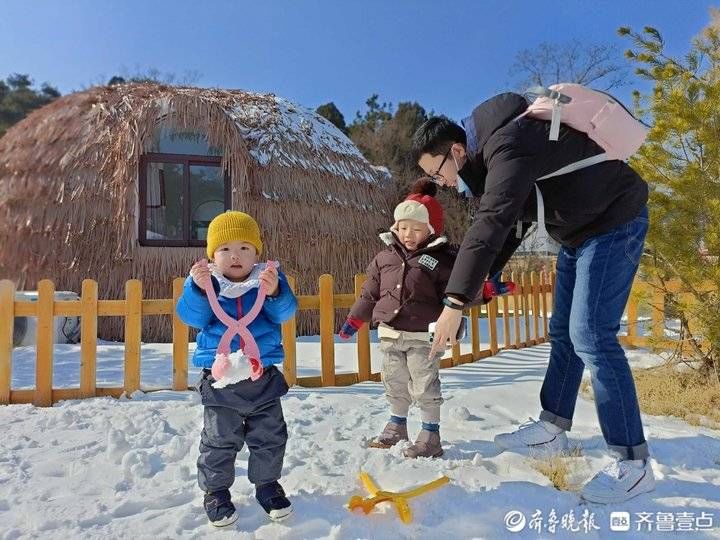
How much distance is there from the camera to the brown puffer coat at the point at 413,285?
2730 mm

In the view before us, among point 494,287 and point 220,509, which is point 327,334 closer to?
point 494,287

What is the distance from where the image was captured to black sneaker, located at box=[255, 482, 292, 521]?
74.3 inches

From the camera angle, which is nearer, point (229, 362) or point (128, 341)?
point (229, 362)

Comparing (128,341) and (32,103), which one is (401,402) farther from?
(32,103)

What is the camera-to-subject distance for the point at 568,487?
211 centimetres

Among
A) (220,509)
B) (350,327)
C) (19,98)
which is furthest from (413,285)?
(19,98)

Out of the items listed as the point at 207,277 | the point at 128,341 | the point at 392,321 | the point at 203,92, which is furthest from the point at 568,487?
the point at 203,92

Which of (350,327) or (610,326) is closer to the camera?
(610,326)

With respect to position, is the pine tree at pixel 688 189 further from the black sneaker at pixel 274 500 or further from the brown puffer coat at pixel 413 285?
the black sneaker at pixel 274 500

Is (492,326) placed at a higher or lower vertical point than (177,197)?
lower

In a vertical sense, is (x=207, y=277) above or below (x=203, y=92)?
below

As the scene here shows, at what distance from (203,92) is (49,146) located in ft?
9.30

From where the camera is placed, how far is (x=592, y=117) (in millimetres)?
2002

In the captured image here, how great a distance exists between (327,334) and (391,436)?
1.95 metres
